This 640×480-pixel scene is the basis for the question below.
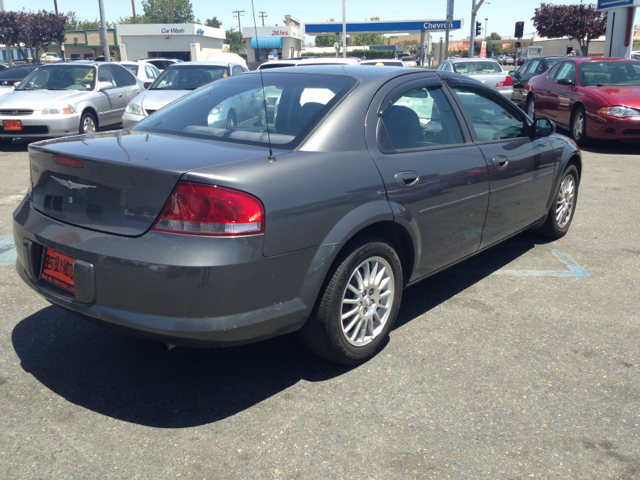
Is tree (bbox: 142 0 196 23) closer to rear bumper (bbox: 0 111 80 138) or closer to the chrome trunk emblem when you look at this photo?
rear bumper (bbox: 0 111 80 138)

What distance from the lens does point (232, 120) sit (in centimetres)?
328

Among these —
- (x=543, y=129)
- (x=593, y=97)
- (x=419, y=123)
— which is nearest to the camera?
(x=419, y=123)

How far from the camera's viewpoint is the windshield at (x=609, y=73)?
10805mm

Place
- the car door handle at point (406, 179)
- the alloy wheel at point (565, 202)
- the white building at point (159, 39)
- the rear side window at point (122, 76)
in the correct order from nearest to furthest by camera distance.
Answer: the car door handle at point (406, 179) → the alloy wheel at point (565, 202) → the rear side window at point (122, 76) → the white building at point (159, 39)

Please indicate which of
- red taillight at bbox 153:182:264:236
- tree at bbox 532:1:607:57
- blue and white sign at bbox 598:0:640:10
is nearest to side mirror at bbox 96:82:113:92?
red taillight at bbox 153:182:264:236

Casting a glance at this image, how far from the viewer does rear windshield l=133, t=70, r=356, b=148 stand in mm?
3012

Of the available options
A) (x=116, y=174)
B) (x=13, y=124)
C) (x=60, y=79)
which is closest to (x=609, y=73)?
(x=60, y=79)

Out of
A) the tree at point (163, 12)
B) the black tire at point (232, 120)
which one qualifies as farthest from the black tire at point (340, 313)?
the tree at point (163, 12)

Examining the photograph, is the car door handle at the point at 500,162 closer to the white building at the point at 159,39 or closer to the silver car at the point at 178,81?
the silver car at the point at 178,81

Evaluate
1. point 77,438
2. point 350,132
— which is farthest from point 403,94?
point 77,438

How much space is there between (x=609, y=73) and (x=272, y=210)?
10645 millimetres

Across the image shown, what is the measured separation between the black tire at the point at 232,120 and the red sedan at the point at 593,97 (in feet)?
28.4

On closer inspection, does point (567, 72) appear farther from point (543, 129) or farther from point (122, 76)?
point (122, 76)

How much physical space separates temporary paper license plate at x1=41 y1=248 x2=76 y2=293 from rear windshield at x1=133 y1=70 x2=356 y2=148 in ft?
3.08
